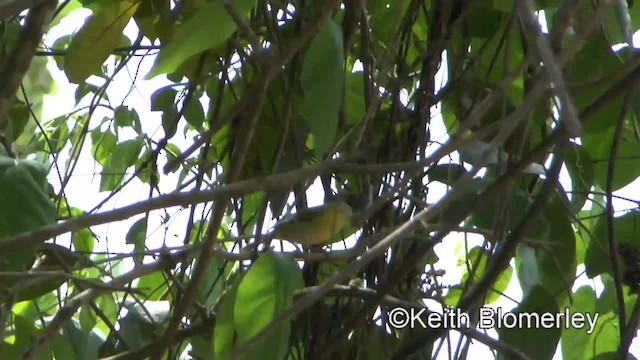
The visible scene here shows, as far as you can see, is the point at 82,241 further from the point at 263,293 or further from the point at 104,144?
the point at 263,293

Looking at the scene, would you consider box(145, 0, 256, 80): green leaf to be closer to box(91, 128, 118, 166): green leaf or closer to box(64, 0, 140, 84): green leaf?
box(64, 0, 140, 84): green leaf

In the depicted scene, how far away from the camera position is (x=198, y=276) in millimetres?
502

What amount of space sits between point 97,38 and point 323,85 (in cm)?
29

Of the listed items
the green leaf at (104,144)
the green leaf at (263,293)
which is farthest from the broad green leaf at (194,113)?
the green leaf at (263,293)

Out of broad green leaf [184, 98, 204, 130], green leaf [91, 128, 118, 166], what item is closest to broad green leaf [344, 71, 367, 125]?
broad green leaf [184, 98, 204, 130]

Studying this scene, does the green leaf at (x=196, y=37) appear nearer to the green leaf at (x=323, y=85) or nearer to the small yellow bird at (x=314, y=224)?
the green leaf at (x=323, y=85)

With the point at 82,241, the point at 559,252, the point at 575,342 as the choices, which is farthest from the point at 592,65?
the point at 82,241

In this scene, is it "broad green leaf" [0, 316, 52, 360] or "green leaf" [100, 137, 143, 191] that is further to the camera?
"green leaf" [100, 137, 143, 191]

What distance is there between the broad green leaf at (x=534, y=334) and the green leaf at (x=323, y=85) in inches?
10.0

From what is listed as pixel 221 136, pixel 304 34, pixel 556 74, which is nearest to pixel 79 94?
pixel 221 136

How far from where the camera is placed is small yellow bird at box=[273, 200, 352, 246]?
0.57m

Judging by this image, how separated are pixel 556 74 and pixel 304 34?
0.51 feet

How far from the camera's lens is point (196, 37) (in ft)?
1.40

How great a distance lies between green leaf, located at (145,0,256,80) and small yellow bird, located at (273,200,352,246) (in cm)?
17
